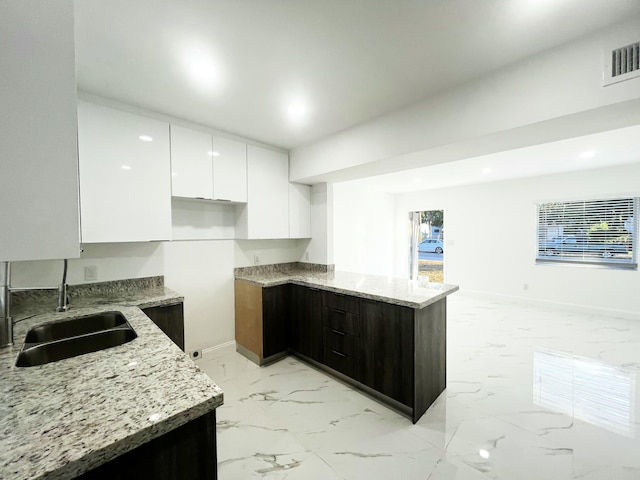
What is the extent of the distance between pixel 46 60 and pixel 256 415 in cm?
228

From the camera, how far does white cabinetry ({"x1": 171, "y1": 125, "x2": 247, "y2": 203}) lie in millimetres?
2475

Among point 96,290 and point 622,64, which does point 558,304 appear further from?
point 96,290

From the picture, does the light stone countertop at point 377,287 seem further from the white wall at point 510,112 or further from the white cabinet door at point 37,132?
the white cabinet door at point 37,132

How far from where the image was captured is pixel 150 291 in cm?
245

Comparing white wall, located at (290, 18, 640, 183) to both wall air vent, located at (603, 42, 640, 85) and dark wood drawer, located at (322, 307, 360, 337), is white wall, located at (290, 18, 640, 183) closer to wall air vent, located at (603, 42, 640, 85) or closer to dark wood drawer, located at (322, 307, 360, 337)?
wall air vent, located at (603, 42, 640, 85)

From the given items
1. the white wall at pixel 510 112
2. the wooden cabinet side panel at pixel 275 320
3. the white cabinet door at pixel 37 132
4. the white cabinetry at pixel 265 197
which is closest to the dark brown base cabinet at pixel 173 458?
the white cabinet door at pixel 37 132

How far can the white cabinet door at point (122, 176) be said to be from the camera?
200 centimetres

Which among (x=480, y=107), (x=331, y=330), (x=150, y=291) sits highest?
(x=480, y=107)

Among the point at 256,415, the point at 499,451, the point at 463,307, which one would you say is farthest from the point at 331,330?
the point at 463,307

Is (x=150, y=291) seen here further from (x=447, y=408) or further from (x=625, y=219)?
(x=625, y=219)

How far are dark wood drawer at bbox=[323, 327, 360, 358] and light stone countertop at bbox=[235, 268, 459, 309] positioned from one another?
1.28 feet

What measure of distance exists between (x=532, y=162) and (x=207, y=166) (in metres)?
4.44

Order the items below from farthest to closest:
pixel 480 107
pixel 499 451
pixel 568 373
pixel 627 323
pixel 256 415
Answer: pixel 627 323
pixel 568 373
pixel 256 415
pixel 480 107
pixel 499 451

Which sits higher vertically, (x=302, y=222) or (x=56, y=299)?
(x=302, y=222)
